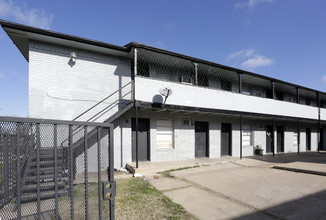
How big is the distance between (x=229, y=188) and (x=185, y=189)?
4.50 feet

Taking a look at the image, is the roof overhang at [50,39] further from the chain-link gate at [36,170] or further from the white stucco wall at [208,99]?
the chain-link gate at [36,170]

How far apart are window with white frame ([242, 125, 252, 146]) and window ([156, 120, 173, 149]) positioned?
240 inches

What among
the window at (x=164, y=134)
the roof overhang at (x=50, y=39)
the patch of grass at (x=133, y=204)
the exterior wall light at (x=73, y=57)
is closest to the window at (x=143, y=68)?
the roof overhang at (x=50, y=39)

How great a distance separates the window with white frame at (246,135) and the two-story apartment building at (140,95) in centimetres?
11

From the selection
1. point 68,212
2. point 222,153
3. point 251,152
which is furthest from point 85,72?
point 251,152

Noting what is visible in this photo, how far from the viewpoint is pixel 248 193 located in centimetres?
452

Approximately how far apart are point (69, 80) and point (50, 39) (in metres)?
1.77

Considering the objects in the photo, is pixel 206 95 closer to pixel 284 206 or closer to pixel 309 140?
pixel 284 206

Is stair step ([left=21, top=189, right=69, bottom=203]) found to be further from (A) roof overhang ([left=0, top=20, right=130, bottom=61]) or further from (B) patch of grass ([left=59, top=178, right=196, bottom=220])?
(A) roof overhang ([left=0, top=20, right=130, bottom=61])

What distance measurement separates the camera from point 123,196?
4.34m

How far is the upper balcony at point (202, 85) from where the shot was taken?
302 inches

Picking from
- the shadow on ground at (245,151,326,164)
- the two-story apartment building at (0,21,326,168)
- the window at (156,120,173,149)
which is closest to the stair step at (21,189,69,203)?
the two-story apartment building at (0,21,326,168)

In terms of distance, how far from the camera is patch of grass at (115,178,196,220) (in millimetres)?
3359

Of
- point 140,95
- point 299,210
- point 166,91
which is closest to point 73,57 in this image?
point 140,95
